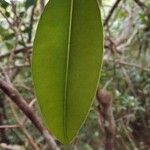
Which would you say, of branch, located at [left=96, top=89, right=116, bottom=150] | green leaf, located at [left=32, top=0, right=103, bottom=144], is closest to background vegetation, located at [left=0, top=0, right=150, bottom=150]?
branch, located at [left=96, top=89, right=116, bottom=150]

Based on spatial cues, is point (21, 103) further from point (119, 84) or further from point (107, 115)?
point (119, 84)

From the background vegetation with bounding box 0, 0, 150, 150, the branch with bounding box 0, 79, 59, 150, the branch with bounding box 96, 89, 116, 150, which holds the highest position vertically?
the branch with bounding box 0, 79, 59, 150

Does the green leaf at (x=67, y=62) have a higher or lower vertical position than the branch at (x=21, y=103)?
higher

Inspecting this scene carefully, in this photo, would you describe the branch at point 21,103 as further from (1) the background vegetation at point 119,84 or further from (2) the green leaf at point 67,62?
(1) the background vegetation at point 119,84

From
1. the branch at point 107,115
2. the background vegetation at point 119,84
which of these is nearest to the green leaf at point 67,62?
the branch at point 107,115

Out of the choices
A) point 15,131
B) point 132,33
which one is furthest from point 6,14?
point 132,33

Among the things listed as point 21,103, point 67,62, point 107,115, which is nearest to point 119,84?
point 107,115

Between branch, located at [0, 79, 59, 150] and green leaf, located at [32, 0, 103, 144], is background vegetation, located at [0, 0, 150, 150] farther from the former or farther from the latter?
green leaf, located at [32, 0, 103, 144]

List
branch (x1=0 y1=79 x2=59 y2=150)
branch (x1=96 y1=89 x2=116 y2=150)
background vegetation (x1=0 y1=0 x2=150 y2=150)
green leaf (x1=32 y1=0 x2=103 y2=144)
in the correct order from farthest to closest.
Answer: background vegetation (x1=0 y1=0 x2=150 y2=150)
branch (x1=96 y1=89 x2=116 y2=150)
branch (x1=0 y1=79 x2=59 y2=150)
green leaf (x1=32 y1=0 x2=103 y2=144)

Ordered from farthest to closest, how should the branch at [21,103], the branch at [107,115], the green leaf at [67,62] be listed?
the branch at [107,115] → the branch at [21,103] → the green leaf at [67,62]

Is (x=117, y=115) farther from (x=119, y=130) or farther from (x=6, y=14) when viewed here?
(x=6, y=14)
